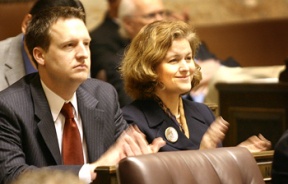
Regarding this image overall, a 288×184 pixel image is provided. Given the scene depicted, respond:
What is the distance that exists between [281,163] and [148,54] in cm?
85

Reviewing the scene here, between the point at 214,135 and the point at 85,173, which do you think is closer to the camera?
the point at 85,173

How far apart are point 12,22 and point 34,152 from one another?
1745 millimetres

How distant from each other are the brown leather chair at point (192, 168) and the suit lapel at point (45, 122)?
0.63m

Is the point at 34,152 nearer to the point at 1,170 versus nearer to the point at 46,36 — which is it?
the point at 1,170

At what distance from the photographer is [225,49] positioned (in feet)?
21.2

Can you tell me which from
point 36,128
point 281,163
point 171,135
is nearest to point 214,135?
point 171,135

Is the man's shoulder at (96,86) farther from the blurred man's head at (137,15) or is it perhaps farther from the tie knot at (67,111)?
the blurred man's head at (137,15)

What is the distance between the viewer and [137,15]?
4809mm

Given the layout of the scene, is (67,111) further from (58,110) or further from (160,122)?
(160,122)

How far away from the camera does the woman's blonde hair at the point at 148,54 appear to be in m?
3.35

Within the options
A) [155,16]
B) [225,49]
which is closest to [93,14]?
[155,16]

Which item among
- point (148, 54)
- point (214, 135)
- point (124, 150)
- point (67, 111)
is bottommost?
point (214, 135)

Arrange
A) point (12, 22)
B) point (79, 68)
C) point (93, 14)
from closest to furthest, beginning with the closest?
point (79, 68) → point (12, 22) → point (93, 14)

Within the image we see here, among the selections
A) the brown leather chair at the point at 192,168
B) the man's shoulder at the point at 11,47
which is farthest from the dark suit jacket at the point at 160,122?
the man's shoulder at the point at 11,47
